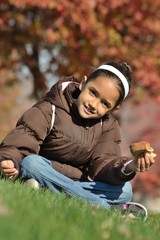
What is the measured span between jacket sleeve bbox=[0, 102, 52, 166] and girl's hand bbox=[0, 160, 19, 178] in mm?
79


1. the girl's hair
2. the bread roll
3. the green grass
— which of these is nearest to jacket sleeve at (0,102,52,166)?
the girl's hair

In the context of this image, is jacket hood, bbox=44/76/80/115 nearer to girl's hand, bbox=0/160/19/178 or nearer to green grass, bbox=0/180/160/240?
girl's hand, bbox=0/160/19/178

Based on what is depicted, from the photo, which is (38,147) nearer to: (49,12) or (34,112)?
(34,112)

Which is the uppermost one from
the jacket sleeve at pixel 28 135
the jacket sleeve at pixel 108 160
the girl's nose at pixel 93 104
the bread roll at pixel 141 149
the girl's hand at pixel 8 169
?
the girl's nose at pixel 93 104

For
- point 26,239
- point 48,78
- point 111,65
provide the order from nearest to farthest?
point 26,239
point 111,65
point 48,78

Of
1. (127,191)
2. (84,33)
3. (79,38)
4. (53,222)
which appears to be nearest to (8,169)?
(127,191)

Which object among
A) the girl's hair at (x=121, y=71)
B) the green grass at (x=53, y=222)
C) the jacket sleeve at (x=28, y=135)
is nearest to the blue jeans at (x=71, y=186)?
the jacket sleeve at (x=28, y=135)

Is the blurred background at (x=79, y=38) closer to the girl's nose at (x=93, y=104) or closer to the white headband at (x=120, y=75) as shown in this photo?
the white headband at (x=120, y=75)

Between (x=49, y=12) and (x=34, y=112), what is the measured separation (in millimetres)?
8790

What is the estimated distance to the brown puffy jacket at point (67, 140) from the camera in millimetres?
5129

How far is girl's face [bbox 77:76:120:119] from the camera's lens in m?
5.14

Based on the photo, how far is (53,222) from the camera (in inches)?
119

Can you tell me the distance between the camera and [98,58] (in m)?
13.5

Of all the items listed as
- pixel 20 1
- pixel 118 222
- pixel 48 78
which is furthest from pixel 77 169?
pixel 48 78
